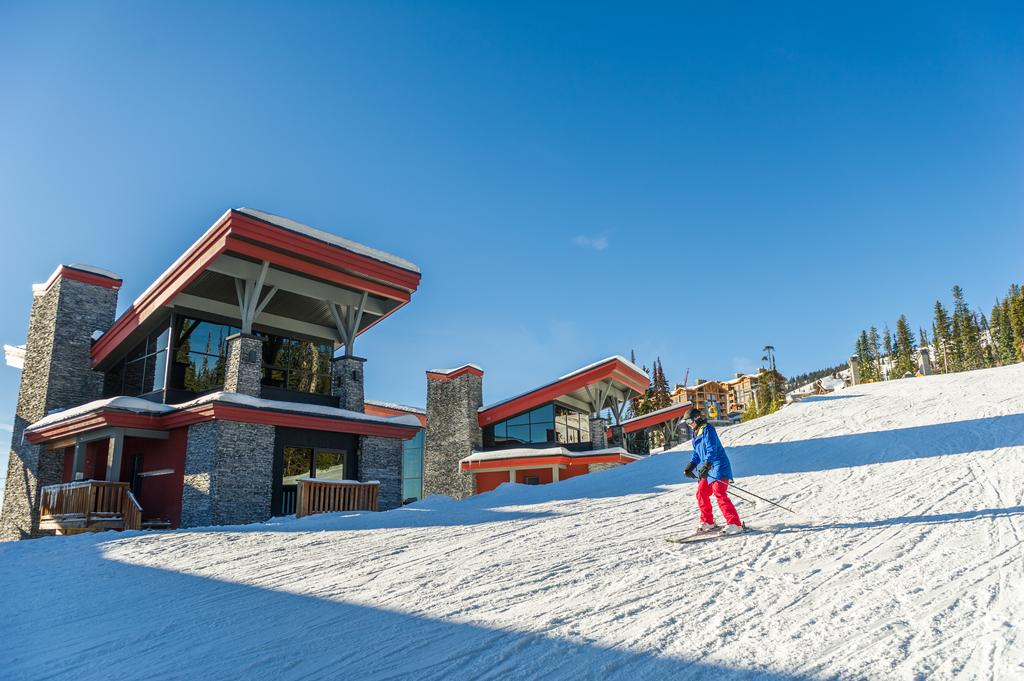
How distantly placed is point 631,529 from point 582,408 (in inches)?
873

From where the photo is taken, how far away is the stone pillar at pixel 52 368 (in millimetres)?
18453

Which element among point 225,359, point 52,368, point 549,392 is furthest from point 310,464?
point 549,392

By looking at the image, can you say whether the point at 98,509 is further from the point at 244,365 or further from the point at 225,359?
the point at 225,359

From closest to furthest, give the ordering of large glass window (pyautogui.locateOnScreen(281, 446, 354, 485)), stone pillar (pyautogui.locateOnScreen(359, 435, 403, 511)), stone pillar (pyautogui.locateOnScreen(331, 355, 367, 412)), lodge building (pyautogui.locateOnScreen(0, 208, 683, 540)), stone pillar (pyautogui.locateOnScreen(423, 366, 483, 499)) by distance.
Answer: lodge building (pyautogui.locateOnScreen(0, 208, 683, 540))
large glass window (pyautogui.locateOnScreen(281, 446, 354, 485))
stone pillar (pyautogui.locateOnScreen(359, 435, 403, 511))
stone pillar (pyautogui.locateOnScreen(331, 355, 367, 412))
stone pillar (pyautogui.locateOnScreen(423, 366, 483, 499))

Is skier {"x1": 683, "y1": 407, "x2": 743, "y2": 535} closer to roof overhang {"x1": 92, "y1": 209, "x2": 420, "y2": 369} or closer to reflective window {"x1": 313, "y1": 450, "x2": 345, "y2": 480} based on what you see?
reflective window {"x1": 313, "y1": 450, "x2": 345, "y2": 480}

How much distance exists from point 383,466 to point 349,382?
2.60 metres

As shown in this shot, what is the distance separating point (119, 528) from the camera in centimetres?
1338

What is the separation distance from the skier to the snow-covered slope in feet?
1.33

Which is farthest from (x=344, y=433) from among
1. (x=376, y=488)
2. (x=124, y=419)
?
(x=124, y=419)

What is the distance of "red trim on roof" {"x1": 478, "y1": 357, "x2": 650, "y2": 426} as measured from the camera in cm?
2422

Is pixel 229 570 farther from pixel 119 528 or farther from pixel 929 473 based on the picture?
pixel 929 473

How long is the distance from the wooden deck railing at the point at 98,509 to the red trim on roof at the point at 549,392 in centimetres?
1301

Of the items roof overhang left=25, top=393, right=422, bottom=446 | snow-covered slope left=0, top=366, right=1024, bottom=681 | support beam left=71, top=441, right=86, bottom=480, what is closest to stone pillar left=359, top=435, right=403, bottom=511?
roof overhang left=25, top=393, right=422, bottom=446

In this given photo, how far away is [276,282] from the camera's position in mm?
15797
